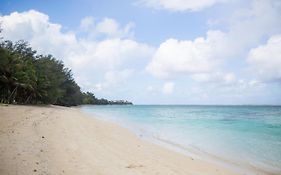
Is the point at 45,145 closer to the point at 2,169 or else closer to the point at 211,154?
the point at 2,169

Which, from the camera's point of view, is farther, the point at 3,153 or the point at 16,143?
the point at 16,143

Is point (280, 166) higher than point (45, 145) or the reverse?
the reverse

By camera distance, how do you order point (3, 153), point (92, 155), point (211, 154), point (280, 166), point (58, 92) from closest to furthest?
point (3, 153) → point (92, 155) → point (280, 166) → point (211, 154) → point (58, 92)

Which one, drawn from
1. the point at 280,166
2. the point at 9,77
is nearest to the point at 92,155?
the point at 280,166

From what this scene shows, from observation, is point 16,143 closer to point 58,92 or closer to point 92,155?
point 92,155

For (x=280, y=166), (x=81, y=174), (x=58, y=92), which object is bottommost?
(x=280, y=166)

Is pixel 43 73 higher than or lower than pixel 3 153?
higher

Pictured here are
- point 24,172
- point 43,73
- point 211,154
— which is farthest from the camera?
point 43,73

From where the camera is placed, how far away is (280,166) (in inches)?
454

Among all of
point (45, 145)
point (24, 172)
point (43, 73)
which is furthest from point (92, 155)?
point (43, 73)

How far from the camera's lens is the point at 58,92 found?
5394cm

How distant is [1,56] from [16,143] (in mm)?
28680

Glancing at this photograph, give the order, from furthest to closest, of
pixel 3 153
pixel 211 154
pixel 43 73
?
pixel 43 73 < pixel 211 154 < pixel 3 153

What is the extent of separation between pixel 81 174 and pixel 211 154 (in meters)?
8.86
